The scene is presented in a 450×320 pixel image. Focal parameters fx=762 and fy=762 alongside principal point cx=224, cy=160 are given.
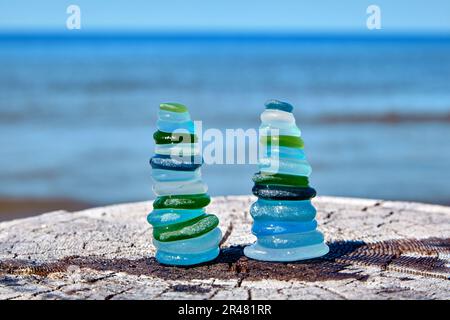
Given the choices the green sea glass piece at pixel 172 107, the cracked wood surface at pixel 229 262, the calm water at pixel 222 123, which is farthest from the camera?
the calm water at pixel 222 123

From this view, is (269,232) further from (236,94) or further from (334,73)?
(334,73)

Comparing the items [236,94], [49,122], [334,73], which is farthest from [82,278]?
[334,73]

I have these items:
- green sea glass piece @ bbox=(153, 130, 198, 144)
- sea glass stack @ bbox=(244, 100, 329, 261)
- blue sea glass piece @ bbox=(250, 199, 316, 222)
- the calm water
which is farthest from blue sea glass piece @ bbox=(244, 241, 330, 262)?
the calm water

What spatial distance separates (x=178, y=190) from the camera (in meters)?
3.67

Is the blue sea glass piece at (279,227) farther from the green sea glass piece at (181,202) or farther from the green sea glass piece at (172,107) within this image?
the green sea glass piece at (172,107)

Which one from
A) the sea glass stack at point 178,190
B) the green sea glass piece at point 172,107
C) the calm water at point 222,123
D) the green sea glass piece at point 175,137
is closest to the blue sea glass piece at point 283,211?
the sea glass stack at point 178,190

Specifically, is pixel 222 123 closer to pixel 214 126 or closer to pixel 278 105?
pixel 214 126

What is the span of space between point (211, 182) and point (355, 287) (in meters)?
4.62

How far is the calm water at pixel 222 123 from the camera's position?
26.7 ft

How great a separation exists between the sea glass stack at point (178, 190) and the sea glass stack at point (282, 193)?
0.97 feet

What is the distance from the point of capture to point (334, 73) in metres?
24.8

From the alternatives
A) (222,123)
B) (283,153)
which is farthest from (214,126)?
(283,153)

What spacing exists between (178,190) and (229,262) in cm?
45

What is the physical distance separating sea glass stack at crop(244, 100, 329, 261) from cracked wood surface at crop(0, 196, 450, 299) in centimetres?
8
